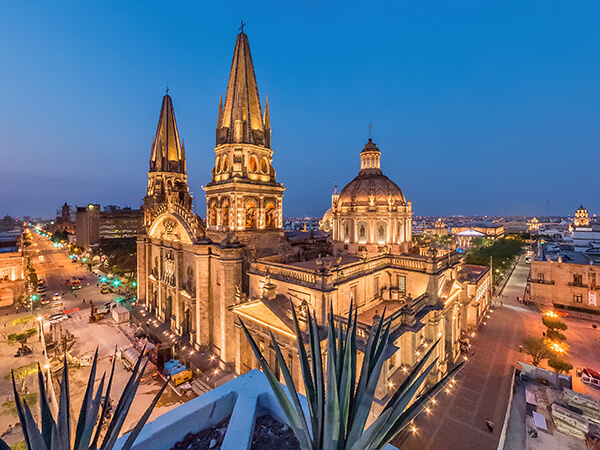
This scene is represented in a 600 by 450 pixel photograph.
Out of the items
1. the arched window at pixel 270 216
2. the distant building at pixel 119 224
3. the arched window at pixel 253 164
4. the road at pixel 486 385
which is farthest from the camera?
the distant building at pixel 119 224

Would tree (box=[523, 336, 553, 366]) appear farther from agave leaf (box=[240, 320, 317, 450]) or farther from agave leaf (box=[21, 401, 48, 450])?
agave leaf (box=[21, 401, 48, 450])

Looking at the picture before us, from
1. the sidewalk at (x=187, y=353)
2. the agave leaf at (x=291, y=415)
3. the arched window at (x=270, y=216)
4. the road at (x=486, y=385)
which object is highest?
the arched window at (x=270, y=216)

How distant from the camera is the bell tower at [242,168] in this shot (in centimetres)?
2853

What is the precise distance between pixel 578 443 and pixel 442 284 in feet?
42.7

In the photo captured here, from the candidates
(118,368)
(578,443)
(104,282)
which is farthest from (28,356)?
→ (578,443)

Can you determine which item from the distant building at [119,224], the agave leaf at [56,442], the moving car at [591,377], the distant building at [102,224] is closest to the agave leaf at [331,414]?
the agave leaf at [56,442]

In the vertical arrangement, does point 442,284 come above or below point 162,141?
below

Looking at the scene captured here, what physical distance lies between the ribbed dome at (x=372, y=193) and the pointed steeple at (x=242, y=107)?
11.8m

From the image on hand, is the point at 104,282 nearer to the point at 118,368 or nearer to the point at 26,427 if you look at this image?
the point at 118,368

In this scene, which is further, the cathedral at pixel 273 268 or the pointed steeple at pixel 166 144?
the pointed steeple at pixel 166 144

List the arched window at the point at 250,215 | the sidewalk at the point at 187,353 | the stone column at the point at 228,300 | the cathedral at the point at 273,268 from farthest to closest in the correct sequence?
1. the arched window at the point at 250,215
2. the stone column at the point at 228,300
3. the sidewalk at the point at 187,353
4. the cathedral at the point at 273,268

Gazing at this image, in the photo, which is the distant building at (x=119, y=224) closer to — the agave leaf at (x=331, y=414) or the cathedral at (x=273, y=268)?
the cathedral at (x=273, y=268)

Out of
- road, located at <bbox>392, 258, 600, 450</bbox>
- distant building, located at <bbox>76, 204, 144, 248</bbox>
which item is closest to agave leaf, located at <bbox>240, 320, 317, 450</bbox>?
road, located at <bbox>392, 258, 600, 450</bbox>

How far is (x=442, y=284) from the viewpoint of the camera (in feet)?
88.3
